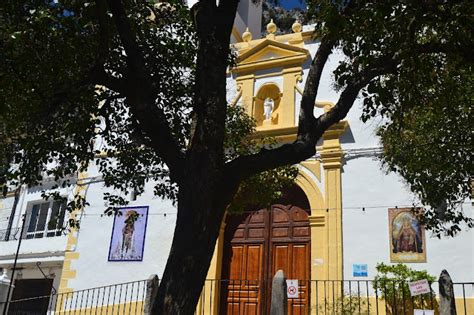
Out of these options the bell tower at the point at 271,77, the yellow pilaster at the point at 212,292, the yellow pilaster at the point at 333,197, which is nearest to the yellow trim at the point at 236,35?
the bell tower at the point at 271,77

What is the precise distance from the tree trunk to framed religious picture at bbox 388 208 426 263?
7096 millimetres

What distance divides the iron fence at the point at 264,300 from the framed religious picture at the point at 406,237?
2.68 feet

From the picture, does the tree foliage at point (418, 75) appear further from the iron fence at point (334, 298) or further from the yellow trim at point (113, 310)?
the yellow trim at point (113, 310)

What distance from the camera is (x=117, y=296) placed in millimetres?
13492

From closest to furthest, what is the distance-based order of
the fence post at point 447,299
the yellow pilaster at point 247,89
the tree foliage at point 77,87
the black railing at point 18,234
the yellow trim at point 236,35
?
the tree foliage at point 77,87 → the fence post at point 447,299 → the yellow pilaster at point 247,89 → the black railing at point 18,234 → the yellow trim at point 236,35

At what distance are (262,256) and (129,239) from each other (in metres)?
3.71

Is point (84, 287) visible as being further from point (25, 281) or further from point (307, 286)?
point (307, 286)

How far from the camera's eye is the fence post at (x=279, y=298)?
7707 millimetres

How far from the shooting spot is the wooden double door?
12539 mm

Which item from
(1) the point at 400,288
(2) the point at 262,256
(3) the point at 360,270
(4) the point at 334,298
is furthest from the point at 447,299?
(2) the point at 262,256

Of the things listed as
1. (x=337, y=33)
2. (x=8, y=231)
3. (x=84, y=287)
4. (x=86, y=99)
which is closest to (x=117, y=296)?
(x=84, y=287)

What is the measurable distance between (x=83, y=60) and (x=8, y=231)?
1209 centimetres

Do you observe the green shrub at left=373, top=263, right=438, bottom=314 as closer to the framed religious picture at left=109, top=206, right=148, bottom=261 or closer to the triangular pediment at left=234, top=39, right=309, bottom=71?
the triangular pediment at left=234, top=39, right=309, bottom=71

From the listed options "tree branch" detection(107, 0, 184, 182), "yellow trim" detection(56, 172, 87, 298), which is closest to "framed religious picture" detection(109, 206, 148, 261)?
"yellow trim" detection(56, 172, 87, 298)
